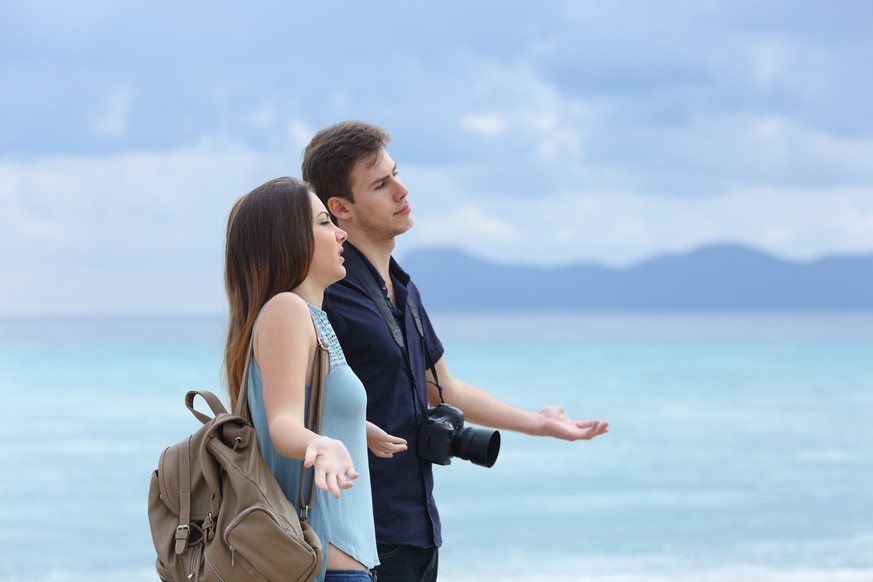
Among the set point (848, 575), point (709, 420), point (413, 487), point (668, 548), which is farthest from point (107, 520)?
point (709, 420)

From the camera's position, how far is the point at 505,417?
3160 millimetres

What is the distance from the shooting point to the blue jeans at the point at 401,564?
266 cm

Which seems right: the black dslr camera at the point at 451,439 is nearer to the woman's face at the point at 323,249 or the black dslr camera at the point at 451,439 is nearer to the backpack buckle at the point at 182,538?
the woman's face at the point at 323,249

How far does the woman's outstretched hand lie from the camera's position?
1.78 m

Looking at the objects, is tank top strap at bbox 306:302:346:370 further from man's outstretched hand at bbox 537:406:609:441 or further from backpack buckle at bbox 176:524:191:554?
man's outstretched hand at bbox 537:406:609:441

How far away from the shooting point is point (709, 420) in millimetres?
21609

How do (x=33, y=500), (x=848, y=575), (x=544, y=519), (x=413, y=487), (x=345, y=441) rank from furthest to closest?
(x=33, y=500)
(x=544, y=519)
(x=848, y=575)
(x=413, y=487)
(x=345, y=441)

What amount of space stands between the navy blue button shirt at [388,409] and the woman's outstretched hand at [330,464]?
823 mm

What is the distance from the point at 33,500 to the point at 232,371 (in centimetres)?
1261

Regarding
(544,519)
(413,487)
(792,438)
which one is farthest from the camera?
(792,438)

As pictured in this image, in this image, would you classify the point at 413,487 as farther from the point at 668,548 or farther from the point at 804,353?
the point at 804,353

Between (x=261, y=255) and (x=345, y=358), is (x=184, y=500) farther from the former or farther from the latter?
(x=345, y=358)

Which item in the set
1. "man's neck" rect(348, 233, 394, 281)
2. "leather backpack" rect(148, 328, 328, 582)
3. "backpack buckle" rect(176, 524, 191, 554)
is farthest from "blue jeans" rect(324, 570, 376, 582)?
"man's neck" rect(348, 233, 394, 281)

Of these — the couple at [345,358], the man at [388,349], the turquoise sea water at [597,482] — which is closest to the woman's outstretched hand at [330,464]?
the couple at [345,358]
